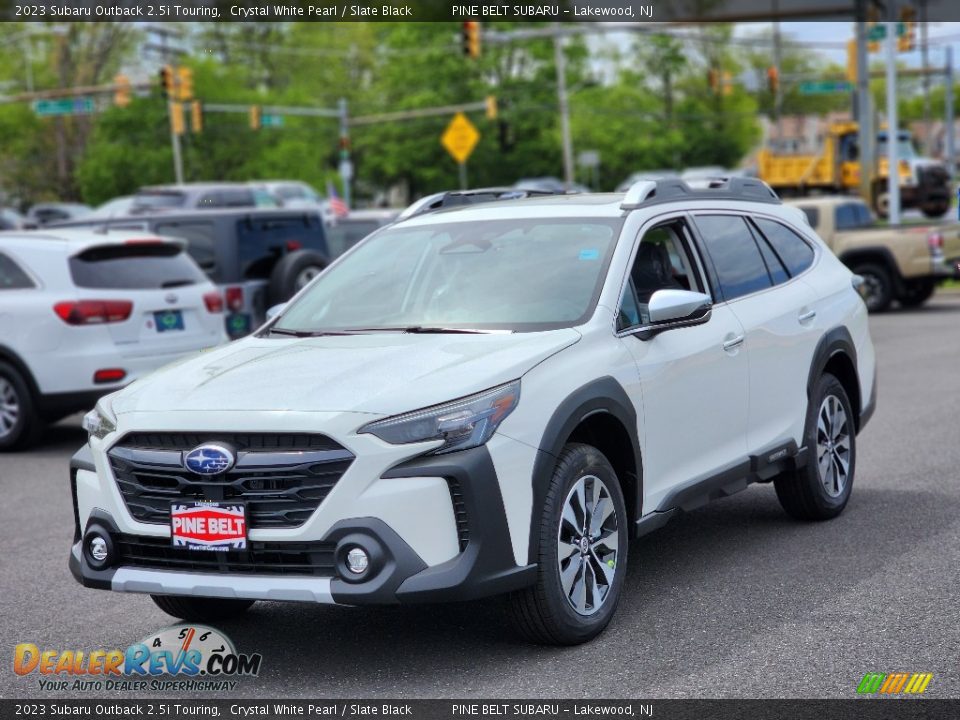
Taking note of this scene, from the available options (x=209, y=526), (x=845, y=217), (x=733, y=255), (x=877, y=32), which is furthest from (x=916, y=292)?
(x=209, y=526)

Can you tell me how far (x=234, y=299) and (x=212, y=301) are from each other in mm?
2656

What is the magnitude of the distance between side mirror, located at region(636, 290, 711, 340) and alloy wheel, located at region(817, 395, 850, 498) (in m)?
1.79

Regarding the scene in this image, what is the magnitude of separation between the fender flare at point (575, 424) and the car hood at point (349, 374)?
202 millimetres

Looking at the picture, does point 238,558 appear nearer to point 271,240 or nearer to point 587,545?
point 587,545

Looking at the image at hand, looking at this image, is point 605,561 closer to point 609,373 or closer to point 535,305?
point 609,373

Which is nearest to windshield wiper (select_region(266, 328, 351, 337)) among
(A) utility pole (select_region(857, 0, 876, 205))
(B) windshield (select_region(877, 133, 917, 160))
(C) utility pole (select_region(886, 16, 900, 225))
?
(C) utility pole (select_region(886, 16, 900, 225))

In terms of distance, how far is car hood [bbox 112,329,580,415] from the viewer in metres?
5.07

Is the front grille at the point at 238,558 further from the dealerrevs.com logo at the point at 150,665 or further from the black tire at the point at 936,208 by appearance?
the black tire at the point at 936,208

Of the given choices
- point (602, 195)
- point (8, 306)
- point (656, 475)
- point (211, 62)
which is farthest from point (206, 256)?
point (211, 62)

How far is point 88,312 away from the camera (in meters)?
11.4

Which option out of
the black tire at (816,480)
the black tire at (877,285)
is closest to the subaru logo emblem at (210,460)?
the black tire at (816,480)

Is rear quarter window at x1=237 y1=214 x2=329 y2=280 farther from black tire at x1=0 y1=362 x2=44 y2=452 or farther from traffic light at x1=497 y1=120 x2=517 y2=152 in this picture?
traffic light at x1=497 y1=120 x2=517 y2=152

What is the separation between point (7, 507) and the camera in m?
9.23

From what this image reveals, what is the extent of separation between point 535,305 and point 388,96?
6735 centimetres
